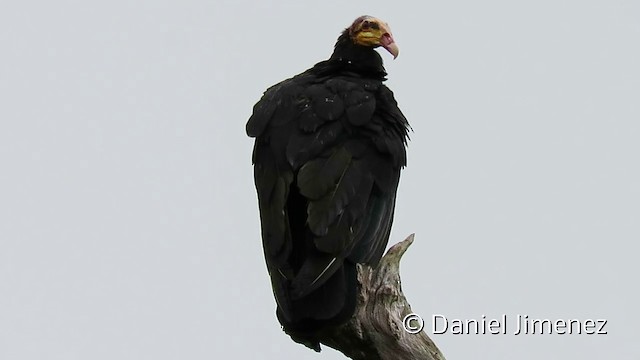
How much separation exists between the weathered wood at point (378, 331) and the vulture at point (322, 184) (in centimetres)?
15

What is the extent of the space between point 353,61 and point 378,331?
77.4 inches

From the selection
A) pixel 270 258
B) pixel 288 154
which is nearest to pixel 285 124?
pixel 288 154

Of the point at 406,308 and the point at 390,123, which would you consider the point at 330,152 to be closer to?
the point at 390,123

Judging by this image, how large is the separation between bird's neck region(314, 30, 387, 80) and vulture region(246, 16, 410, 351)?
104 millimetres

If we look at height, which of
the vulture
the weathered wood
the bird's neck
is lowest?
the weathered wood

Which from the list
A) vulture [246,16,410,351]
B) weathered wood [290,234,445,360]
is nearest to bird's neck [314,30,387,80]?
vulture [246,16,410,351]

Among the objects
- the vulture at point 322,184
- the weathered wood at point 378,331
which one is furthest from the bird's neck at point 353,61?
the weathered wood at point 378,331

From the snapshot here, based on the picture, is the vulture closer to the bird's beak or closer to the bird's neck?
the bird's neck

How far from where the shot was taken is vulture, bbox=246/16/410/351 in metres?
6.45

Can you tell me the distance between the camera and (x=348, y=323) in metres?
6.73

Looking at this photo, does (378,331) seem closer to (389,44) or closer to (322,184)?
(322,184)

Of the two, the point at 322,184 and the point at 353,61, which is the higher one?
the point at 353,61

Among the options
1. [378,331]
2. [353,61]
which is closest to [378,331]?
[378,331]

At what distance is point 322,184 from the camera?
6.65 metres
